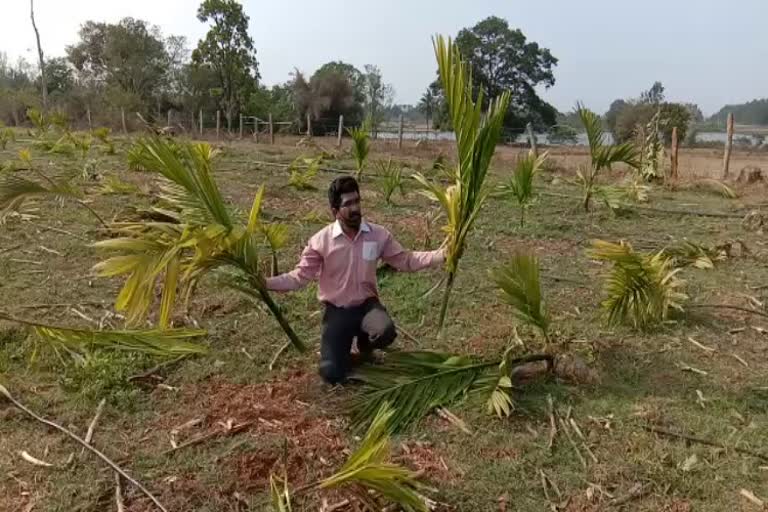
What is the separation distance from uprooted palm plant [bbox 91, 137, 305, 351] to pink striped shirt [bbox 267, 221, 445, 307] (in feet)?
1.08

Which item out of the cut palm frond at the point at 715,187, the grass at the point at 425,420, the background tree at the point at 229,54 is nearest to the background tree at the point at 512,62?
the background tree at the point at 229,54

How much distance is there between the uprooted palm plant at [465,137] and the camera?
10.6 feet

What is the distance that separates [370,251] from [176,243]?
1114 mm

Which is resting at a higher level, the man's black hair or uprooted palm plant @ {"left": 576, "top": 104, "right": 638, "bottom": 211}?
uprooted palm plant @ {"left": 576, "top": 104, "right": 638, "bottom": 211}

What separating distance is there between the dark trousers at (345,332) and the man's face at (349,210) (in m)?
0.51

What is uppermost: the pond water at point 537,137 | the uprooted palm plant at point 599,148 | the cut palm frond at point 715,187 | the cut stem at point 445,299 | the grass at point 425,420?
the pond water at point 537,137

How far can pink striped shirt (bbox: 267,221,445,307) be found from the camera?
141 inches

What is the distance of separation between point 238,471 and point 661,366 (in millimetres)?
2594

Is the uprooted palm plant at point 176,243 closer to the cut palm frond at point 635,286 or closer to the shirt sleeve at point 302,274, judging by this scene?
the shirt sleeve at point 302,274

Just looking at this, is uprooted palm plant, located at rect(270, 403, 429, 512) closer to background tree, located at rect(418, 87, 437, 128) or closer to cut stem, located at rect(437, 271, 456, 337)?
cut stem, located at rect(437, 271, 456, 337)

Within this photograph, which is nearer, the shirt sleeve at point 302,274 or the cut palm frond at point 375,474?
the cut palm frond at point 375,474

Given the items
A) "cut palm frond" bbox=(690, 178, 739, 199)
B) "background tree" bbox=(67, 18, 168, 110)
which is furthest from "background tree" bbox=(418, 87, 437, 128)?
"cut palm frond" bbox=(690, 178, 739, 199)

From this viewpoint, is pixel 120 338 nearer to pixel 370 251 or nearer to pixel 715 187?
pixel 370 251

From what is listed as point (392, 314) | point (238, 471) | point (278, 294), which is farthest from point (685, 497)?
point (278, 294)
